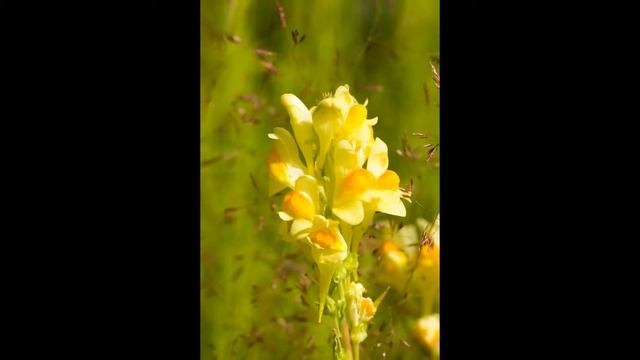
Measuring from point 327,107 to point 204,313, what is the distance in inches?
13.9

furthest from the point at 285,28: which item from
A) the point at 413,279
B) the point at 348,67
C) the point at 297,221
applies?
the point at 413,279

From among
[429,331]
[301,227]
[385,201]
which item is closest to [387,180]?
[385,201]

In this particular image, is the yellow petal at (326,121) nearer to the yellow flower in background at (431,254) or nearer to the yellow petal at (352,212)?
the yellow petal at (352,212)

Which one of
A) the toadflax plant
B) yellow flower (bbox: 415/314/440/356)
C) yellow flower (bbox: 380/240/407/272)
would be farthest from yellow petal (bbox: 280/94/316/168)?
yellow flower (bbox: 415/314/440/356)

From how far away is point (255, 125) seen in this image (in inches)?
51.0

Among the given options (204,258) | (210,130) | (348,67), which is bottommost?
(204,258)

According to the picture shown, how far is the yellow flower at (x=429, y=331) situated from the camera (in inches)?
50.4

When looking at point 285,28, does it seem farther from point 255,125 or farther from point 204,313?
point 204,313

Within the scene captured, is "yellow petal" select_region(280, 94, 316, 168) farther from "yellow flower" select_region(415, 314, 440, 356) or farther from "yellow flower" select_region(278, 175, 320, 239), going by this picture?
"yellow flower" select_region(415, 314, 440, 356)

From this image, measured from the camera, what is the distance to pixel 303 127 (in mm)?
1216

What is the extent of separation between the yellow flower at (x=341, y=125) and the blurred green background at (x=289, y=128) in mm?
66

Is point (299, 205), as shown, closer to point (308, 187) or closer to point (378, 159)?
point (308, 187)

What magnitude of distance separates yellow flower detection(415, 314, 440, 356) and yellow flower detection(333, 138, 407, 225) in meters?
0.19

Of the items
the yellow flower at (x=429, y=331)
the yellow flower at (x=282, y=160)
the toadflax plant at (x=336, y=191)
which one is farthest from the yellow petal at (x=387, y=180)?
the yellow flower at (x=429, y=331)
